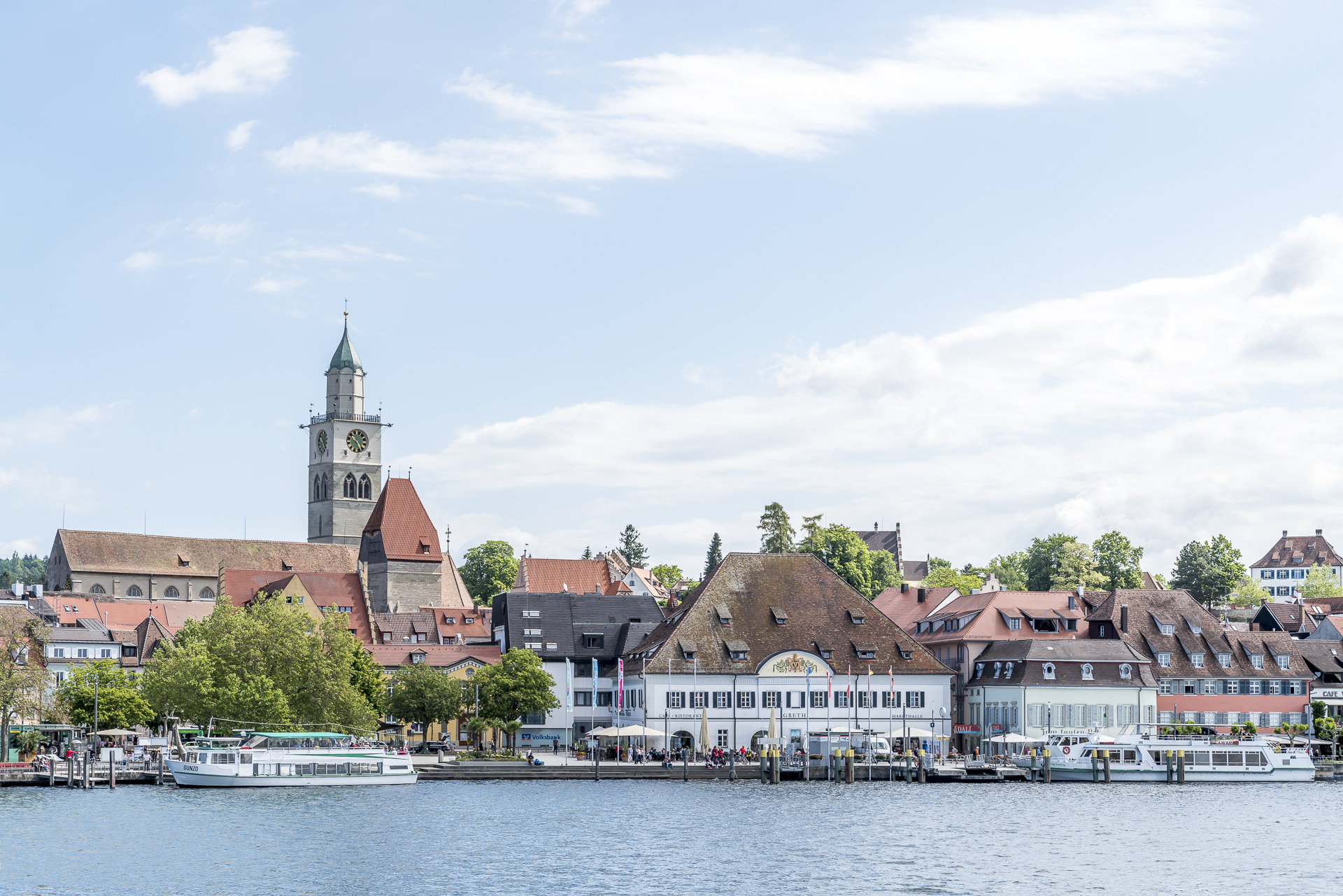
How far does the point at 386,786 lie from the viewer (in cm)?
9488

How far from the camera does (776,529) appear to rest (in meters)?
171

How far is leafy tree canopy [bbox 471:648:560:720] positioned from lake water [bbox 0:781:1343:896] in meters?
16.5

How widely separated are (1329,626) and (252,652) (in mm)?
84180

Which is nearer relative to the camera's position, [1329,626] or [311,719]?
[311,719]

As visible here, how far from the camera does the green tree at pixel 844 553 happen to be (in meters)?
171

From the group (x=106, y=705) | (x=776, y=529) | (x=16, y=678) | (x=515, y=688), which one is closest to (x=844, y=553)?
(x=776, y=529)

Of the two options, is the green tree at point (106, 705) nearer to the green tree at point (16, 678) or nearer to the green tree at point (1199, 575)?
the green tree at point (16, 678)

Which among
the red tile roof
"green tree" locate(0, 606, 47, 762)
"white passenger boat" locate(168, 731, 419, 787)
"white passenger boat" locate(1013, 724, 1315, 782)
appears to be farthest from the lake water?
the red tile roof

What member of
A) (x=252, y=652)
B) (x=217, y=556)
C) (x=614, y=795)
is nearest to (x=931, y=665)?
(x=614, y=795)

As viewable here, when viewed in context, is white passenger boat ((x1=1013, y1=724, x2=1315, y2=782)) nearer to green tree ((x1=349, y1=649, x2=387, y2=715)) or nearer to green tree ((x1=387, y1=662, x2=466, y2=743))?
green tree ((x1=387, y1=662, x2=466, y2=743))

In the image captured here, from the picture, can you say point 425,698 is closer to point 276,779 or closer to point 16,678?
point 276,779

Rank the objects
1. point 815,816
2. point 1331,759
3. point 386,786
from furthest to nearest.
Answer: point 1331,759, point 386,786, point 815,816

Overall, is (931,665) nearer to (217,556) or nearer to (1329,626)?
(1329,626)

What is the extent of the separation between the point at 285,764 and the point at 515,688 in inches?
746
